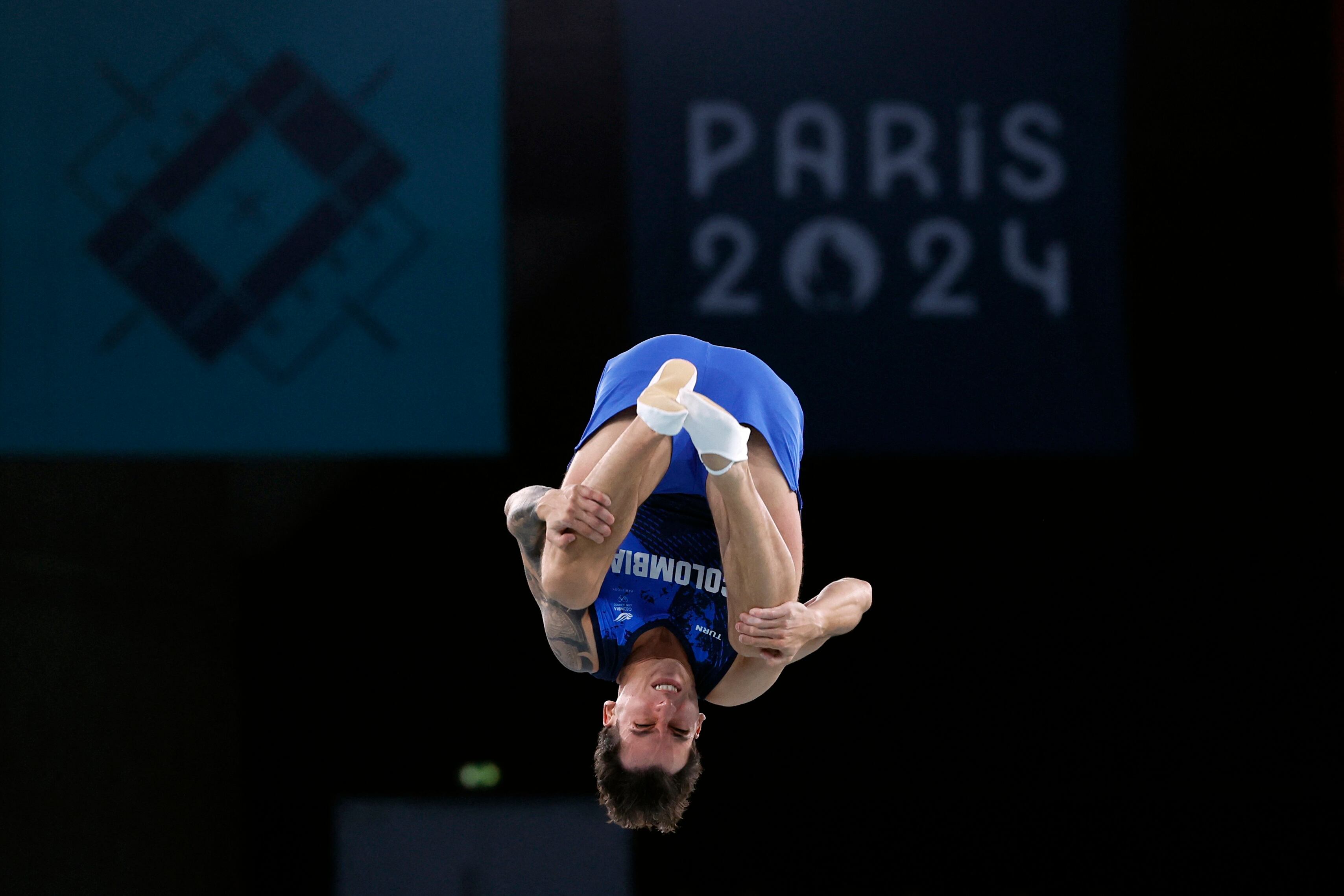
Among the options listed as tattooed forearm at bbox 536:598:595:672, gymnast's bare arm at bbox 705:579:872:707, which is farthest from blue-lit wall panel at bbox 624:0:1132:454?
tattooed forearm at bbox 536:598:595:672

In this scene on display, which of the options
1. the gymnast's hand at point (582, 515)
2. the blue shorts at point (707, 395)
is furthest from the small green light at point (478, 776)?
the gymnast's hand at point (582, 515)

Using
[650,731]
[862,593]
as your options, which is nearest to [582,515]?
[650,731]

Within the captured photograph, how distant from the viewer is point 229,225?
603cm

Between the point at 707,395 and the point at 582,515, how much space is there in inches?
29.5

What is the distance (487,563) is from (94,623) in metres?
1.81

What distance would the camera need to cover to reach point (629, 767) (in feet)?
11.6

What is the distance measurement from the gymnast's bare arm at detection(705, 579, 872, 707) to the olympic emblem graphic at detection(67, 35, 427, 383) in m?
2.96

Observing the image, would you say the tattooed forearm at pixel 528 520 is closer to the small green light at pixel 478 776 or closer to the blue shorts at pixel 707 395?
the blue shorts at pixel 707 395

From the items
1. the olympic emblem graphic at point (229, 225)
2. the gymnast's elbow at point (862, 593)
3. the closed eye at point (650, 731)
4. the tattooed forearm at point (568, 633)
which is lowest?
the closed eye at point (650, 731)

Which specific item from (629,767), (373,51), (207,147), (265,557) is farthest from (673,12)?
(629,767)

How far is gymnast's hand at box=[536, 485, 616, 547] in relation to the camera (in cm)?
320

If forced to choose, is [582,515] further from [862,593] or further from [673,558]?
[862,593]

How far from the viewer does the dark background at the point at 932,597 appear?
6.23 metres

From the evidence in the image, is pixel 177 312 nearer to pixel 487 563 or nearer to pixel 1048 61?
pixel 487 563
